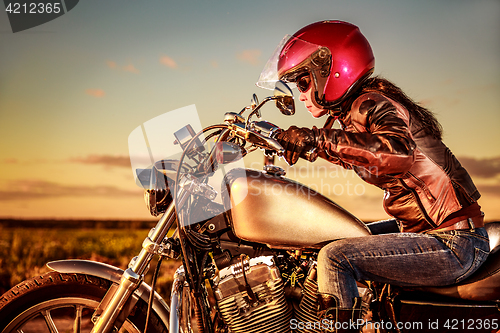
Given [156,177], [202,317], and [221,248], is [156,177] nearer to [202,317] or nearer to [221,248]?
[221,248]

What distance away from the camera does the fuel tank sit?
1516 mm

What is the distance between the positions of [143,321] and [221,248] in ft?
2.01

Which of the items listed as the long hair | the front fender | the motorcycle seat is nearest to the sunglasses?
the long hair

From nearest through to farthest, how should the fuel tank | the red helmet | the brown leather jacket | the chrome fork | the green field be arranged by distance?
the brown leather jacket
the fuel tank
the chrome fork
the red helmet
the green field

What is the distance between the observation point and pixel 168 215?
1.70 metres

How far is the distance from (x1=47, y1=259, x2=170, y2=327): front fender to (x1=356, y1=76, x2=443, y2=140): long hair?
1.57 m

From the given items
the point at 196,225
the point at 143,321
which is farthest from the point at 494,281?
the point at 143,321

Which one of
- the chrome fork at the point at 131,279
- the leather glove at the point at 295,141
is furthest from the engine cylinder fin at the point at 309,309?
the chrome fork at the point at 131,279

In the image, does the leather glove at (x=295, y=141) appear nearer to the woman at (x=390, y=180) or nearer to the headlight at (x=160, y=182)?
the woman at (x=390, y=180)

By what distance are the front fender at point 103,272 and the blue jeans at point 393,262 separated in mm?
892

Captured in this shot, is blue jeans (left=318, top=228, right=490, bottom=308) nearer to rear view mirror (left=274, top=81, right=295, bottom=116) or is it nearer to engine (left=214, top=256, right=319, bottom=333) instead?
engine (left=214, top=256, right=319, bottom=333)

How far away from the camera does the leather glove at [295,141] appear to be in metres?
1.42

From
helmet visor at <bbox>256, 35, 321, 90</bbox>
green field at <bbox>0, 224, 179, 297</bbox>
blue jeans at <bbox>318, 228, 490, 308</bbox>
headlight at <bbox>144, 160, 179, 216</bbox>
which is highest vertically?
helmet visor at <bbox>256, 35, 321, 90</bbox>

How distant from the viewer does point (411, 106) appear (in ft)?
5.35
